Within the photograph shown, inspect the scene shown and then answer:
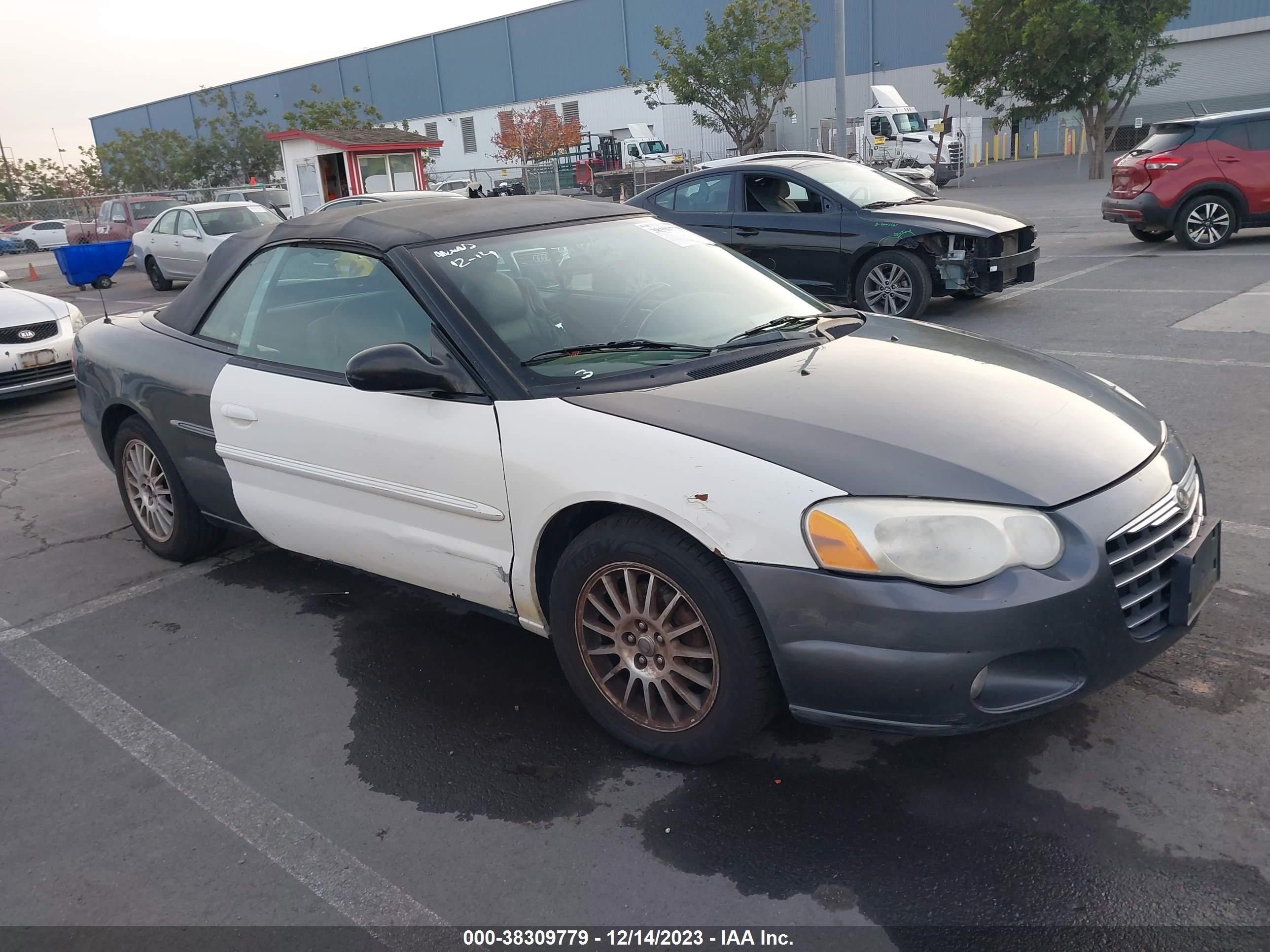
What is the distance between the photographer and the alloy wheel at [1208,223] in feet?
40.4

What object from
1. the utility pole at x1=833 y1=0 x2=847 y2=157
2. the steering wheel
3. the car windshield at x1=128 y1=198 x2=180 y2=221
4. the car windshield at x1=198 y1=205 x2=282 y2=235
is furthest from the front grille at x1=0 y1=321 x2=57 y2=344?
the car windshield at x1=128 y1=198 x2=180 y2=221

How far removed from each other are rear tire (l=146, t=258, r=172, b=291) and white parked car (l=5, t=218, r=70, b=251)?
20959 mm

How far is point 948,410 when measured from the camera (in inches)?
115

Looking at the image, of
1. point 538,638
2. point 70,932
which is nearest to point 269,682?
point 538,638

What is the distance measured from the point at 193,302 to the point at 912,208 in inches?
287

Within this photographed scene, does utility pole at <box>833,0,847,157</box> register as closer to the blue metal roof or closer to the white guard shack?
the white guard shack

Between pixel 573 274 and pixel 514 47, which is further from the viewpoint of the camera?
pixel 514 47

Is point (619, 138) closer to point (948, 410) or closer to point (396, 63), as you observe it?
point (396, 63)

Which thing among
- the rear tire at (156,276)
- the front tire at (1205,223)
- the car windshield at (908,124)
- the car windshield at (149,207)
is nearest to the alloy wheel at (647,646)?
the front tire at (1205,223)

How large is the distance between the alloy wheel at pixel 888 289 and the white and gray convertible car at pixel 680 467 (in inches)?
218

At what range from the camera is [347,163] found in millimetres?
24031

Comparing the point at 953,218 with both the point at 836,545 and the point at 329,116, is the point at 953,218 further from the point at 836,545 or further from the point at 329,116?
the point at 329,116

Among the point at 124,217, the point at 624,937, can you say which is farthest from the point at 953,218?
the point at 124,217

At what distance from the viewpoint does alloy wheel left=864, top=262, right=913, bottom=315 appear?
30.9ft
